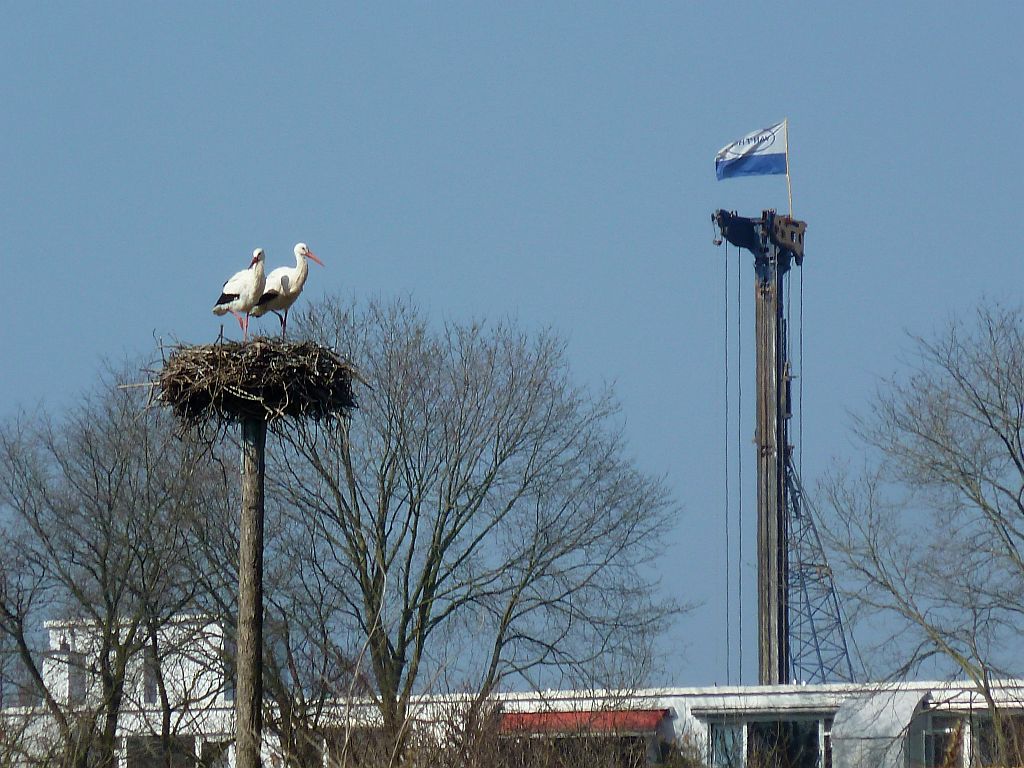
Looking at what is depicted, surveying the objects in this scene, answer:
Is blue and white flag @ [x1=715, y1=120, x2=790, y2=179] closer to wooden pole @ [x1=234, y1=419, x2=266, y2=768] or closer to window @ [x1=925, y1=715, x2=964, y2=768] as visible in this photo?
window @ [x1=925, y1=715, x2=964, y2=768]

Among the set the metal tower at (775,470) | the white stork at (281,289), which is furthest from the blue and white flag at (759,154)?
the white stork at (281,289)

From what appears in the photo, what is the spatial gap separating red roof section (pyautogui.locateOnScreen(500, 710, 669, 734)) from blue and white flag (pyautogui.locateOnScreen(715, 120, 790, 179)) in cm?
2346

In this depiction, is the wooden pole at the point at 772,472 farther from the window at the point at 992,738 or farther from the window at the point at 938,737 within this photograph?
the window at the point at 992,738

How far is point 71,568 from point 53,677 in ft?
24.8

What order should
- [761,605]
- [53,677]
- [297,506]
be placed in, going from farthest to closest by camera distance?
[761,605] < [53,677] < [297,506]

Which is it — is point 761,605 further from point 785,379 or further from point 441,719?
point 441,719

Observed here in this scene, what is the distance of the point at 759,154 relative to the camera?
171 ft

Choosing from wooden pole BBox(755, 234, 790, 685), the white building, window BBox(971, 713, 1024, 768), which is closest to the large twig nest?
the white building

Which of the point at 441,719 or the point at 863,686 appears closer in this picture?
the point at 441,719

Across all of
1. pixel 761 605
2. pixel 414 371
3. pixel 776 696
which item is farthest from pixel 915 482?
pixel 761 605

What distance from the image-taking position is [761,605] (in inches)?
2021

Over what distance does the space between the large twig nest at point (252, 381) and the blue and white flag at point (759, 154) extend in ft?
112

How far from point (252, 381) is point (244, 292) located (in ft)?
5.59

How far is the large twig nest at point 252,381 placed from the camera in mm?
18297
